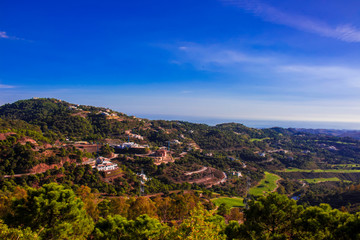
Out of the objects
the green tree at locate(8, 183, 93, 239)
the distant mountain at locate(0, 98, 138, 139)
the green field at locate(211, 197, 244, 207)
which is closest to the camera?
the green tree at locate(8, 183, 93, 239)

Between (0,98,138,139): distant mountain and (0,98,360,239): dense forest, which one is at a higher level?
(0,98,138,139): distant mountain

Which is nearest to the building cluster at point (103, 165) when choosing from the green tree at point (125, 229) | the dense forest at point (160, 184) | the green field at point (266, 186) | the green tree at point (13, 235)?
the dense forest at point (160, 184)

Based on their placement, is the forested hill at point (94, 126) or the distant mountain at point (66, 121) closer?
the distant mountain at point (66, 121)

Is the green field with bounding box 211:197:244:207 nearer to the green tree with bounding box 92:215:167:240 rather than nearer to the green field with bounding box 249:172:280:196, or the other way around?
the green field with bounding box 249:172:280:196

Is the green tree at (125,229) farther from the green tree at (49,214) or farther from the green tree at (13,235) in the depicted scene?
the green tree at (13,235)

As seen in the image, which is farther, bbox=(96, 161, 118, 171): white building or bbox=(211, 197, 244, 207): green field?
bbox=(96, 161, 118, 171): white building

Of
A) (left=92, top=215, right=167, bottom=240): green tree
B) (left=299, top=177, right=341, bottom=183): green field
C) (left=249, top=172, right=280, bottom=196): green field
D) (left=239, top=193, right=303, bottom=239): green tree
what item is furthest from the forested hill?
(left=239, top=193, right=303, bottom=239): green tree

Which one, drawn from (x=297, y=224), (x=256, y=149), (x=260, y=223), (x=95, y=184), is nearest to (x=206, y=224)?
(x=260, y=223)

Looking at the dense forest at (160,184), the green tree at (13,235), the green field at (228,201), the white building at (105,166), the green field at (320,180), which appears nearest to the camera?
the green tree at (13,235)
